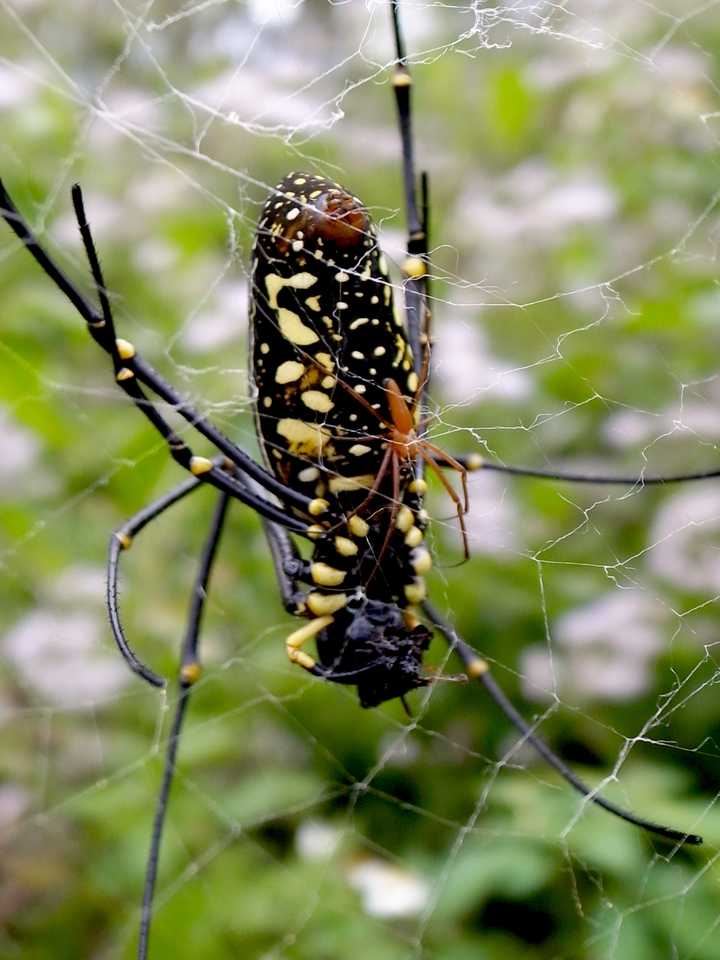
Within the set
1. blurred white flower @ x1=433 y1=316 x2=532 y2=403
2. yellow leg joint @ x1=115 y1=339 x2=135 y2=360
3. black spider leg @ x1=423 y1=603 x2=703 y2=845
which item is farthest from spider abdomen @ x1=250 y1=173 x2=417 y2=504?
blurred white flower @ x1=433 y1=316 x2=532 y2=403

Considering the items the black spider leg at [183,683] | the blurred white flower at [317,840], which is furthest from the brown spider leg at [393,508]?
the blurred white flower at [317,840]

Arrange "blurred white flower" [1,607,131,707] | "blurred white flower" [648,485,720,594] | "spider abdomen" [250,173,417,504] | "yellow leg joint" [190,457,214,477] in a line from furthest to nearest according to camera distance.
→ "blurred white flower" [1,607,131,707], "blurred white flower" [648,485,720,594], "yellow leg joint" [190,457,214,477], "spider abdomen" [250,173,417,504]

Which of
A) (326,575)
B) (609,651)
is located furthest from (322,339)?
(609,651)

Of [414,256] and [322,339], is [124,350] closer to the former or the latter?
[322,339]

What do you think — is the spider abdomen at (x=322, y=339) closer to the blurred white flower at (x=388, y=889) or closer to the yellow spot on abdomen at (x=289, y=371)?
the yellow spot on abdomen at (x=289, y=371)

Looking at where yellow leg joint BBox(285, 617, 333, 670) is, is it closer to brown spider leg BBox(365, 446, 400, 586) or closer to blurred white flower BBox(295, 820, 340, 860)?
brown spider leg BBox(365, 446, 400, 586)

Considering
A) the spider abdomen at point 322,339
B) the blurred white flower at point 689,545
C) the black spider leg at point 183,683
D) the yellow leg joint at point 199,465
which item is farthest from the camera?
the blurred white flower at point 689,545

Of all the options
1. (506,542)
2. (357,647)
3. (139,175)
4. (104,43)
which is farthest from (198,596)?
(104,43)
